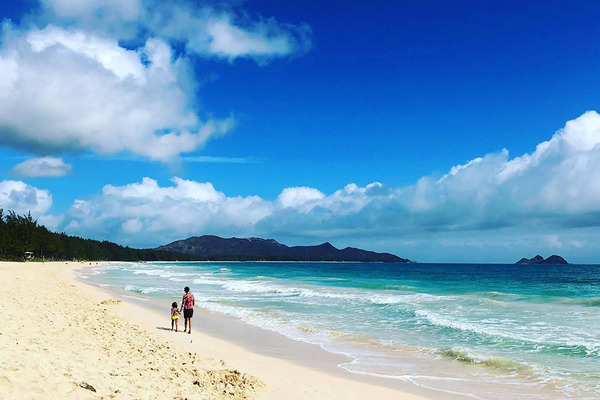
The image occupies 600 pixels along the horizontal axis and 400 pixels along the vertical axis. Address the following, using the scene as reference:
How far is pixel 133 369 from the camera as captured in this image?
30.8ft

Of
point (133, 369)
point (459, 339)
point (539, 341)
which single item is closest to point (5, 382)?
point (133, 369)

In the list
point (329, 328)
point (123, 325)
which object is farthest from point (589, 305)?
point (123, 325)

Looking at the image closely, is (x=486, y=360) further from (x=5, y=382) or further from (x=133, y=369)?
(x=5, y=382)

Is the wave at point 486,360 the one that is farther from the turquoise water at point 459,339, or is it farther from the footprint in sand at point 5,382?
the footprint in sand at point 5,382

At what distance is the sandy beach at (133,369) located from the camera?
7648 mm

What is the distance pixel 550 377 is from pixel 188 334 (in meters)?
12.3

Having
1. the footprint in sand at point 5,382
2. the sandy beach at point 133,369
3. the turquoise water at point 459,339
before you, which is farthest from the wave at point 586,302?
the footprint in sand at point 5,382

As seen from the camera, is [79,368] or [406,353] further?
[406,353]

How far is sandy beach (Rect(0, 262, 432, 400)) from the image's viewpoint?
7.65m

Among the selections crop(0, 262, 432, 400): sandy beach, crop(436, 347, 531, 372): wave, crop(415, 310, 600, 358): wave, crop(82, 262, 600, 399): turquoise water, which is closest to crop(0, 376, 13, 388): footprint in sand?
crop(0, 262, 432, 400): sandy beach

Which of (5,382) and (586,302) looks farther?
(586,302)

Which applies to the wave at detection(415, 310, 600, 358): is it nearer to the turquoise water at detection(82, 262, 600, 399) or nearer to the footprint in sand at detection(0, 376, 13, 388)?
the turquoise water at detection(82, 262, 600, 399)

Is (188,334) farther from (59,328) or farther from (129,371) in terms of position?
(129,371)

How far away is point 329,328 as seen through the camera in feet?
66.6
